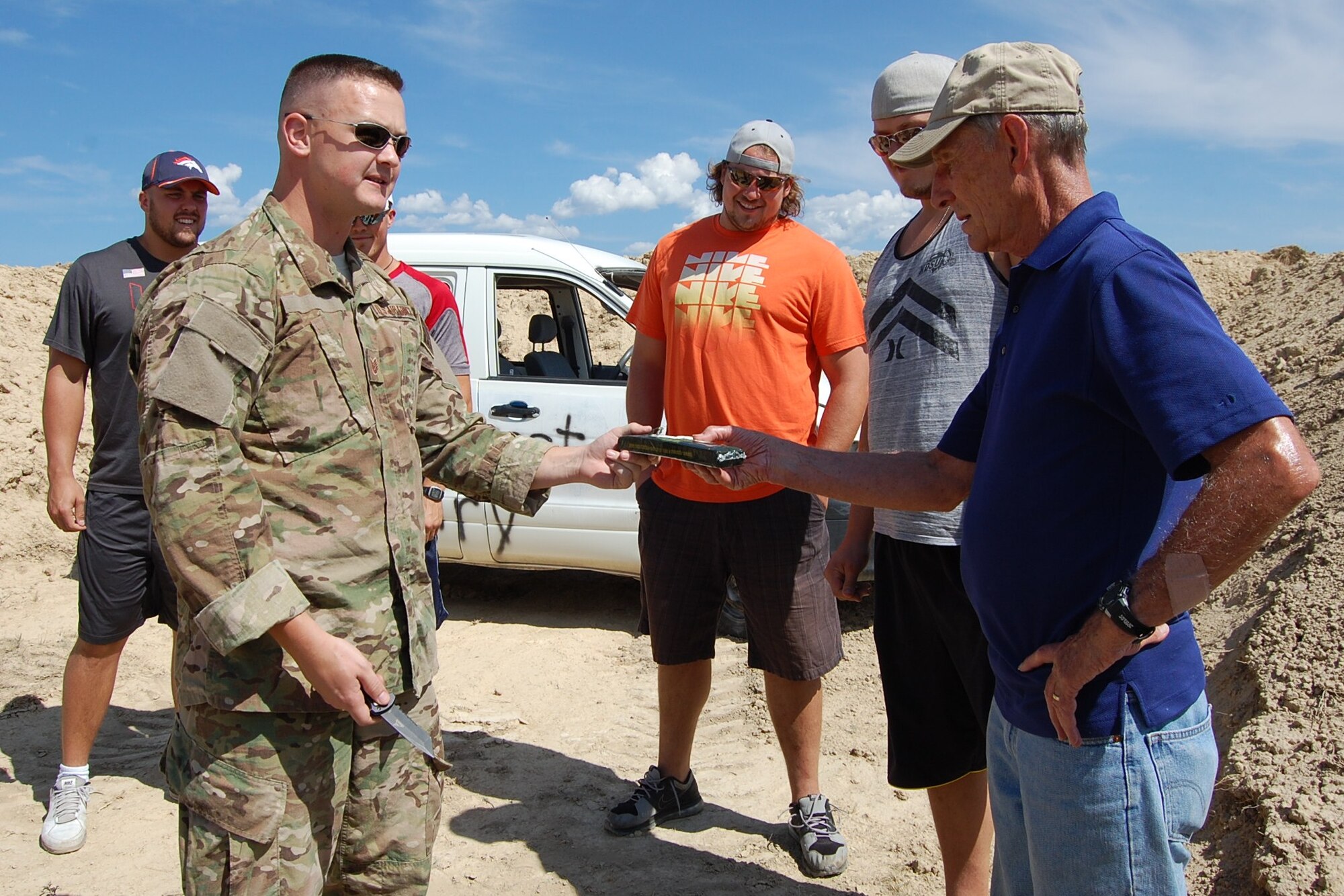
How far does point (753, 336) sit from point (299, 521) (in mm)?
1953

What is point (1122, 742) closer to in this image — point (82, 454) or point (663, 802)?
point (663, 802)

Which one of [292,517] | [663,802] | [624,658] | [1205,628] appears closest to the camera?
[292,517]

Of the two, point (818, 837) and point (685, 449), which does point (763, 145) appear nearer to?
point (685, 449)

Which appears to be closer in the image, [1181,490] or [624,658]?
[1181,490]

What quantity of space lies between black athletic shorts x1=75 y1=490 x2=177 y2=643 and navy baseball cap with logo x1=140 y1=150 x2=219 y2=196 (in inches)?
50.4

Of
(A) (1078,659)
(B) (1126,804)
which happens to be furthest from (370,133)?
(B) (1126,804)

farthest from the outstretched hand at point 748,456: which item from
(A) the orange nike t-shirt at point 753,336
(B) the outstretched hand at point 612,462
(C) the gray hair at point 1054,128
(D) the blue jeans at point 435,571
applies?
(D) the blue jeans at point 435,571

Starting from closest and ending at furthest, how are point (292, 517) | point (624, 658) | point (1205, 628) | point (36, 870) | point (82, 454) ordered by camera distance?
point (292, 517) → point (36, 870) → point (1205, 628) → point (624, 658) → point (82, 454)

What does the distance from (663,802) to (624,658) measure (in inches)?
75.9

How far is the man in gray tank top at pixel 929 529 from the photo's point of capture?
9.67 feet

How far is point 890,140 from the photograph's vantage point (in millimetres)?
3225

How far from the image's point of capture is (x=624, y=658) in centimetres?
598

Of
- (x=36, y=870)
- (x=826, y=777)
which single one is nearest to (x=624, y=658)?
(x=826, y=777)

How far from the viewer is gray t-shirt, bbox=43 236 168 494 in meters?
4.03
